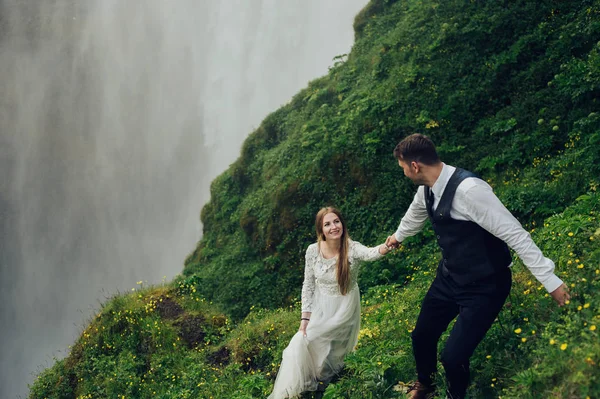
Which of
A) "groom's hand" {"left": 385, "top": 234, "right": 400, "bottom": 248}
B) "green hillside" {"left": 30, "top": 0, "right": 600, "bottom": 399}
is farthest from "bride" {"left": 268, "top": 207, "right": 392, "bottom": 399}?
"groom's hand" {"left": 385, "top": 234, "right": 400, "bottom": 248}

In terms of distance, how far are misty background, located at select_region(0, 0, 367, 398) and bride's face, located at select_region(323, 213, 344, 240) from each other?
69.4 m

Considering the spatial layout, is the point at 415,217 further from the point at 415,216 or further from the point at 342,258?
the point at 342,258

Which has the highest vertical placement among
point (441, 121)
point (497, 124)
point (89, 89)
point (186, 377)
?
point (89, 89)

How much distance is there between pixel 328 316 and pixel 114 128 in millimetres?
111821

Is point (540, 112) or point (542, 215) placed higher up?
point (540, 112)

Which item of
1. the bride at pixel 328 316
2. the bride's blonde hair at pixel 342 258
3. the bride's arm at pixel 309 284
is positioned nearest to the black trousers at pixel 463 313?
the bride at pixel 328 316

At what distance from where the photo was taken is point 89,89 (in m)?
111

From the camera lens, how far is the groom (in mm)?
3959

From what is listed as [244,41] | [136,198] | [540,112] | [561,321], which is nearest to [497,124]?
[540,112]

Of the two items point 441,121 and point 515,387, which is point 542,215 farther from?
point 515,387

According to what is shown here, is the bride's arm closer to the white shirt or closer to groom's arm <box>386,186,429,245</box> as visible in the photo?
groom's arm <box>386,186,429,245</box>

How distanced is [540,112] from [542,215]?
3.51 m

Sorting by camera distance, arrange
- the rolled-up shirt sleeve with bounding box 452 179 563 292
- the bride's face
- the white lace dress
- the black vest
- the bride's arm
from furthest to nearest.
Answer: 1. the bride's arm
2. the bride's face
3. the white lace dress
4. the black vest
5. the rolled-up shirt sleeve with bounding box 452 179 563 292

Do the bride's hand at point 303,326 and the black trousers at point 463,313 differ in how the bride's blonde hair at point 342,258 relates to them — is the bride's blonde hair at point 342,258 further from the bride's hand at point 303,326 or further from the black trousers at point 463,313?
the black trousers at point 463,313
